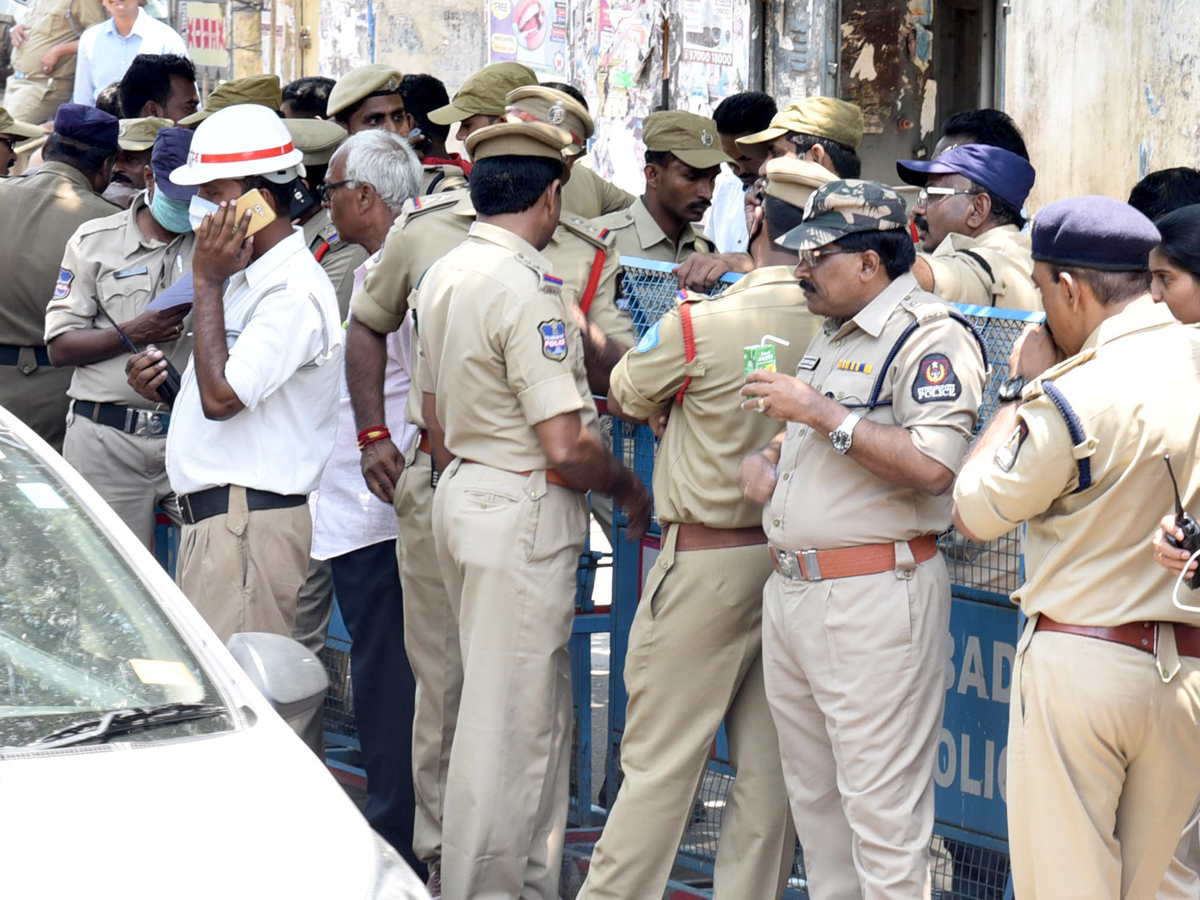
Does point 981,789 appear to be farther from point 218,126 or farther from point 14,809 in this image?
point 218,126

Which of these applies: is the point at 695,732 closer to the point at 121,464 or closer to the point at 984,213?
the point at 984,213

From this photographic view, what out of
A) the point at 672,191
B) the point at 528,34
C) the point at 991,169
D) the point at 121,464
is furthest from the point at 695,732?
the point at 528,34

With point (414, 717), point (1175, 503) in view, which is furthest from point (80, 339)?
point (1175, 503)

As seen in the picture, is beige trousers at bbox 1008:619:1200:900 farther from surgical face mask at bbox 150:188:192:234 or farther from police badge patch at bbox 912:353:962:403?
surgical face mask at bbox 150:188:192:234

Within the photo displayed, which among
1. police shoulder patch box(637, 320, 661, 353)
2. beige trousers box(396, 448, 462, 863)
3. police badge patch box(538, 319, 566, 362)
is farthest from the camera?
beige trousers box(396, 448, 462, 863)

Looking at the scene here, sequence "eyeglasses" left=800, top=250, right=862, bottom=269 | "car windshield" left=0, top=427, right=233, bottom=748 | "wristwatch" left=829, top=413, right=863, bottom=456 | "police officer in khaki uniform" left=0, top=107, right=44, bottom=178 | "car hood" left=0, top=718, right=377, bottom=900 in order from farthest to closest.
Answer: "police officer in khaki uniform" left=0, top=107, right=44, bottom=178 < "eyeglasses" left=800, top=250, right=862, bottom=269 < "wristwatch" left=829, top=413, right=863, bottom=456 < "car windshield" left=0, top=427, right=233, bottom=748 < "car hood" left=0, top=718, right=377, bottom=900

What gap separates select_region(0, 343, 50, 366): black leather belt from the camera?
601 centimetres

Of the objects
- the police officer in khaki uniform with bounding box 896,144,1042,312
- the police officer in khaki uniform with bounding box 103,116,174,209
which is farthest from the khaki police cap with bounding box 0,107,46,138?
the police officer in khaki uniform with bounding box 896,144,1042,312

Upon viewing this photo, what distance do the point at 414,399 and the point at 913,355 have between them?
162 centimetres

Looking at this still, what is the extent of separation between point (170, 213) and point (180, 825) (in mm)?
3407

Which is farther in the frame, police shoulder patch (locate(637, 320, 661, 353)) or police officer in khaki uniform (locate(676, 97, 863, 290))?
police officer in khaki uniform (locate(676, 97, 863, 290))

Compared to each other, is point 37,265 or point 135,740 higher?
point 37,265

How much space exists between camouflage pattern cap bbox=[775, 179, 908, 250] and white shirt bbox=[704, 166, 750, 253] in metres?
2.95

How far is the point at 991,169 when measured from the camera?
4645 mm
